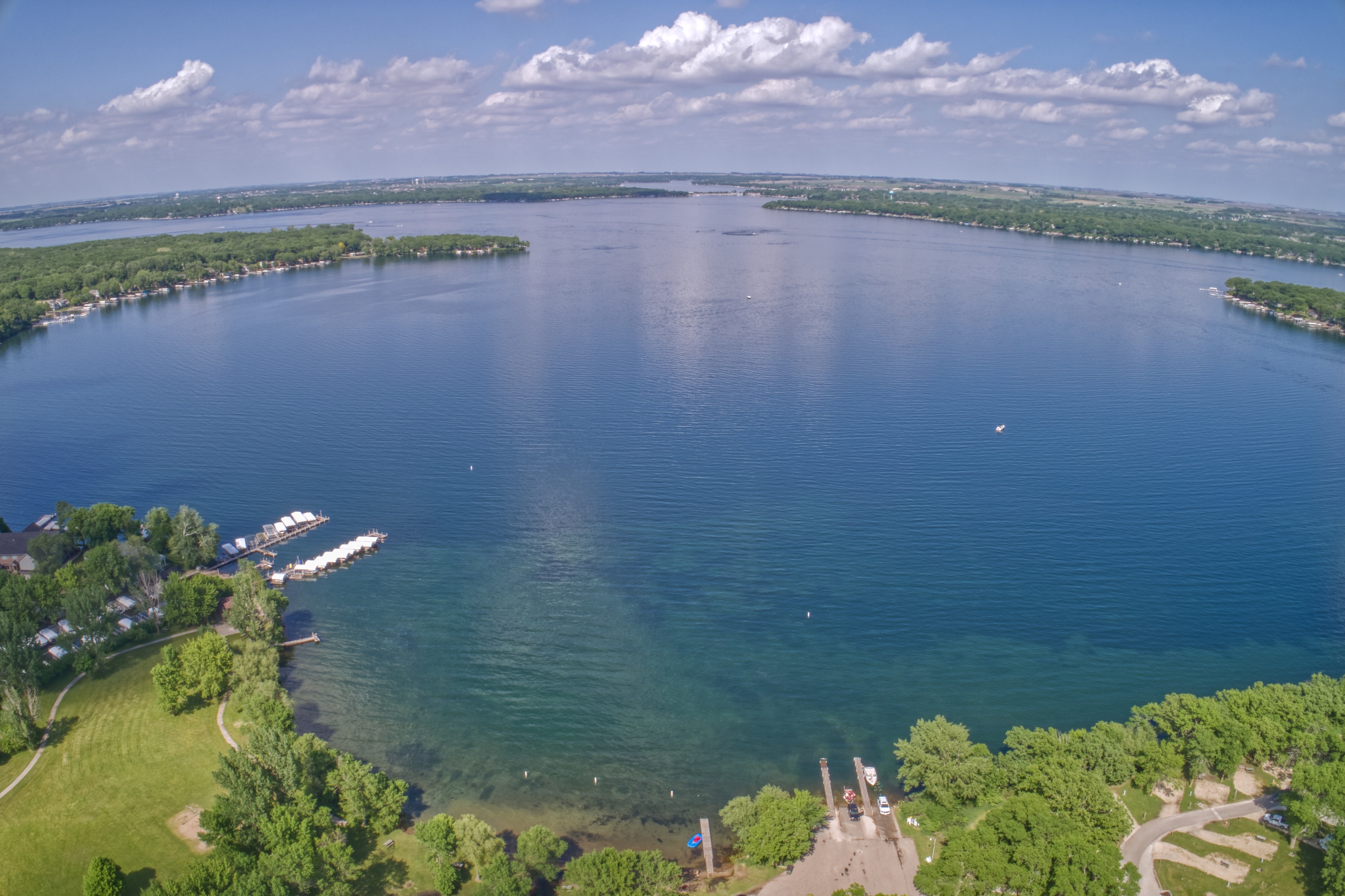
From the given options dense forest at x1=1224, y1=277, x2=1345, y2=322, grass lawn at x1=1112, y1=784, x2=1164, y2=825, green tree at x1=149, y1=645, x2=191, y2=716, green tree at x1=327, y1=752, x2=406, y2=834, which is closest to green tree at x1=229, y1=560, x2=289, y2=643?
green tree at x1=149, y1=645, x2=191, y2=716

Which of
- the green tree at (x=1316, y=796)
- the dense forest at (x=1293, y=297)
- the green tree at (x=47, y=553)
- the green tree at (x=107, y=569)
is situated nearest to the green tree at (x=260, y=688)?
the green tree at (x=107, y=569)

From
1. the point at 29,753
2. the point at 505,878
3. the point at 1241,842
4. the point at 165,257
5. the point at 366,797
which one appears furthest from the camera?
the point at 165,257

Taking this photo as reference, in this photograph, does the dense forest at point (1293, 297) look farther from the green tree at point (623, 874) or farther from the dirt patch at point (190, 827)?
the dirt patch at point (190, 827)

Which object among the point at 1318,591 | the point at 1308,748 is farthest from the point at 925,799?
the point at 1318,591

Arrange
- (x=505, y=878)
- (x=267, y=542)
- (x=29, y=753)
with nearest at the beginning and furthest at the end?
(x=505, y=878), (x=29, y=753), (x=267, y=542)

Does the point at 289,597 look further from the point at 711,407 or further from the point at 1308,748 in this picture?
the point at 1308,748

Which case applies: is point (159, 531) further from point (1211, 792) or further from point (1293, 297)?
point (1293, 297)

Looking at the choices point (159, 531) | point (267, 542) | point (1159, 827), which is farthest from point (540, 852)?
point (159, 531)
